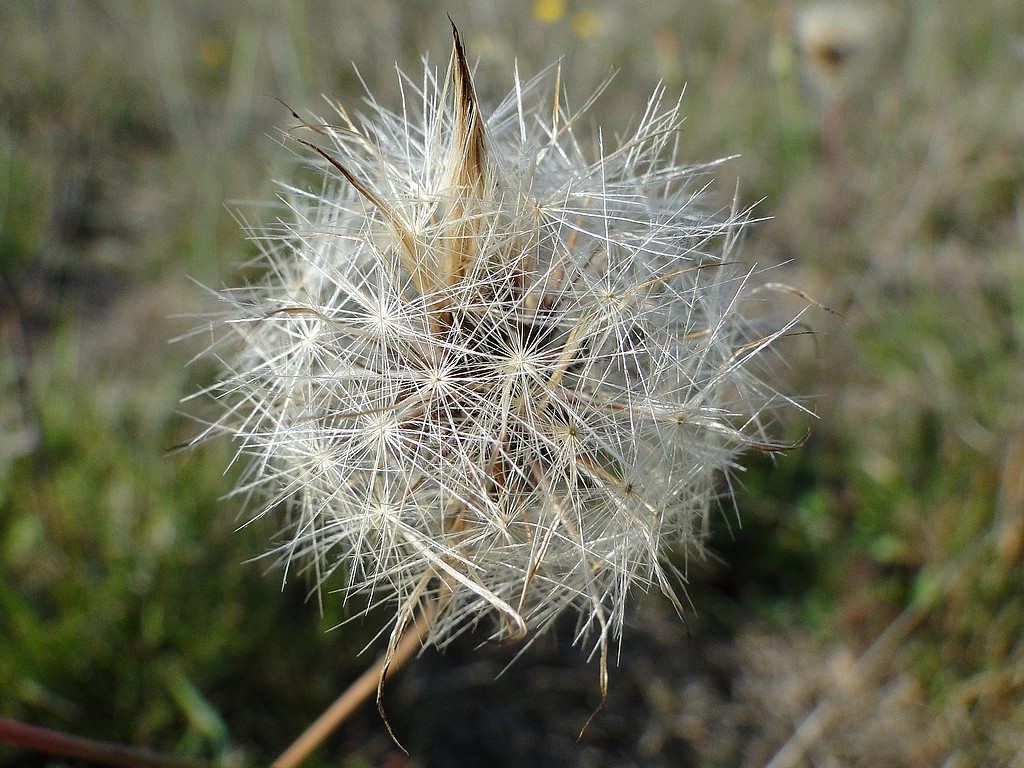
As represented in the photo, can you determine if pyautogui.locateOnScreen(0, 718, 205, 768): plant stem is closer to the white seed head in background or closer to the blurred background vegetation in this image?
the white seed head in background

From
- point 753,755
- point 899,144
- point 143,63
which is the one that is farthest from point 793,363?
point 143,63

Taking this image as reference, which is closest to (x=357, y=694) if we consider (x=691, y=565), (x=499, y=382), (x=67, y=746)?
(x=67, y=746)

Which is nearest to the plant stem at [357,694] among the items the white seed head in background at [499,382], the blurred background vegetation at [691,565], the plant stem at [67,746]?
the white seed head in background at [499,382]

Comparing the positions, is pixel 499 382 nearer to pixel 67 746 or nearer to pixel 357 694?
pixel 357 694

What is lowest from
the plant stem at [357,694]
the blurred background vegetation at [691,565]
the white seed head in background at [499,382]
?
the blurred background vegetation at [691,565]

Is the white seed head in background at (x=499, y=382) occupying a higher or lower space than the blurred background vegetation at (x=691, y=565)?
higher

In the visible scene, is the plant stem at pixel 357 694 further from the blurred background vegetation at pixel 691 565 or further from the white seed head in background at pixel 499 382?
the blurred background vegetation at pixel 691 565
